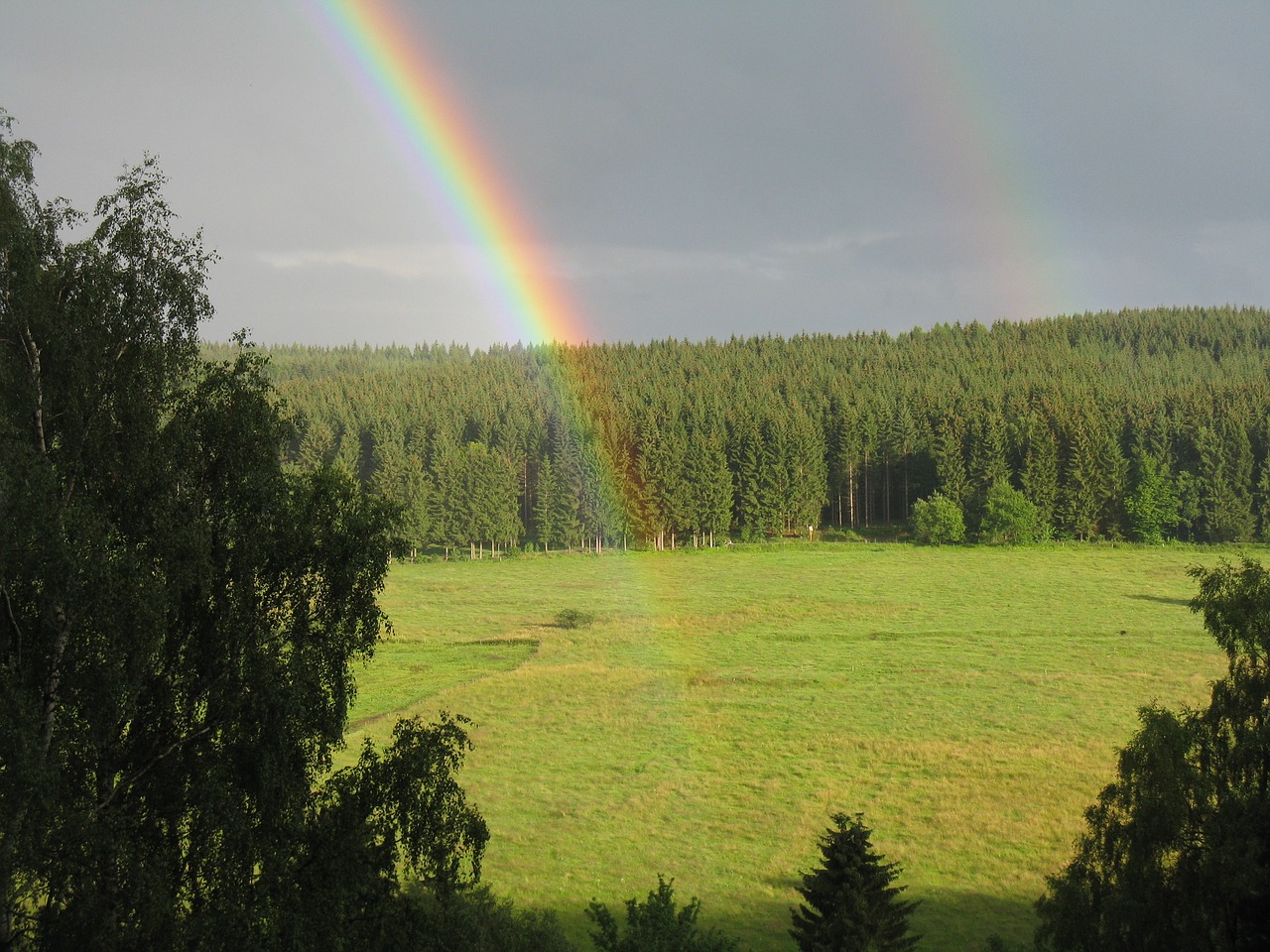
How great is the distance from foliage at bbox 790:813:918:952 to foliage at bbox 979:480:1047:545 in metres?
104

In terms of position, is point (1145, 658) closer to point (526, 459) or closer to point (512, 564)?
point (512, 564)

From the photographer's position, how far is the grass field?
28.9m

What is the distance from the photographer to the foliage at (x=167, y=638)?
1115cm

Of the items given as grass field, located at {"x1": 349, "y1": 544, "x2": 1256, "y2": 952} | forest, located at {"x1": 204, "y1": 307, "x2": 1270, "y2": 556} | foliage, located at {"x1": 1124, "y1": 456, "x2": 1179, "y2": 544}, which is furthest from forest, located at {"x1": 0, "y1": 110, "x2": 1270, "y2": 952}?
foliage, located at {"x1": 1124, "y1": 456, "x2": 1179, "y2": 544}

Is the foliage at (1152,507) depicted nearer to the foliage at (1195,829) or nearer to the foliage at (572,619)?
the foliage at (572,619)

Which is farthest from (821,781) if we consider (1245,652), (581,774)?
(1245,652)

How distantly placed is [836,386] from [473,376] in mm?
71809

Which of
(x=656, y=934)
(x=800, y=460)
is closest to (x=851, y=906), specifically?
(x=656, y=934)

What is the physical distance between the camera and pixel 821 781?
36.8 meters

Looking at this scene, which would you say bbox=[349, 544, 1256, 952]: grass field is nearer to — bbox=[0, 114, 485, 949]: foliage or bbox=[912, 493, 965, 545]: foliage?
bbox=[0, 114, 485, 949]: foliage

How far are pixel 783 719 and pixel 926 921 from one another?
67.8 ft

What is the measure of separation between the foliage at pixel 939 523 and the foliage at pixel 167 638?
365 ft

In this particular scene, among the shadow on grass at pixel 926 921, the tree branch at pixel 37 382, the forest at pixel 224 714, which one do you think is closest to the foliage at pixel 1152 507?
the shadow on grass at pixel 926 921

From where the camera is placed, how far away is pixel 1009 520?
117 metres
